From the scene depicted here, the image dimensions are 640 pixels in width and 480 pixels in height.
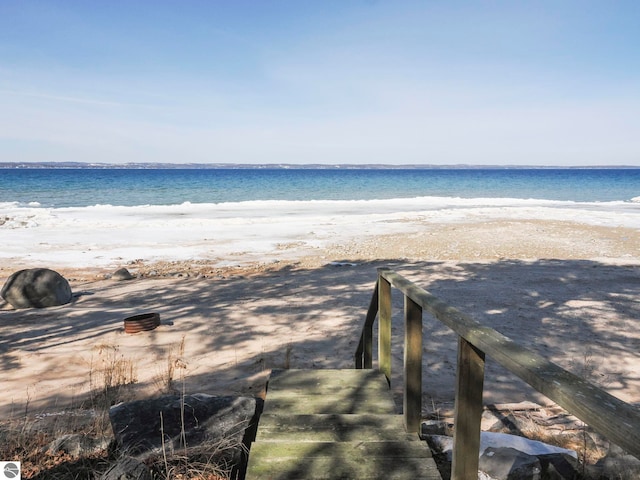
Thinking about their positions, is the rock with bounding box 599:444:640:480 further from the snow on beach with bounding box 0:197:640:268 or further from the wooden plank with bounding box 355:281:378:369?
the snow on beach with bounding box 0:197:640:268

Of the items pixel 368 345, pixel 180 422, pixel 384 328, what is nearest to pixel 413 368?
pixel 384 328

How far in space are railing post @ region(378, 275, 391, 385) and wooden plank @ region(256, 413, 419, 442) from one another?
0.80m

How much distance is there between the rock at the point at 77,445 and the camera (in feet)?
11.8

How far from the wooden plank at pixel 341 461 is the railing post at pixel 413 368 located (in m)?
0.23

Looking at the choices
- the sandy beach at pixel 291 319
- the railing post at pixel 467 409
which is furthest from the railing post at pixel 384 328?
the railing post at pixel 467 409

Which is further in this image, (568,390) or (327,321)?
(327,321)

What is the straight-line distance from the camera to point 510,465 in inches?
128

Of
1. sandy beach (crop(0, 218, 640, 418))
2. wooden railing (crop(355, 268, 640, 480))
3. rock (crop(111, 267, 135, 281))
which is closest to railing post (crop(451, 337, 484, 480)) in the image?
wooden railing (crop(355, 268, 640, 480))

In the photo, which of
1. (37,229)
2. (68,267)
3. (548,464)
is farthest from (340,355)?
(37,229)

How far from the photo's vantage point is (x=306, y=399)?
3.86 meters

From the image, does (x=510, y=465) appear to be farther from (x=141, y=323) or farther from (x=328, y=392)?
(x=141, y=323)

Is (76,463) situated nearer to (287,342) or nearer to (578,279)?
(287,342)

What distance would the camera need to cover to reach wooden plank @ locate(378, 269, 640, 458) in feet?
4.06

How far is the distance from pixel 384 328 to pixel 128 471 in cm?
232
